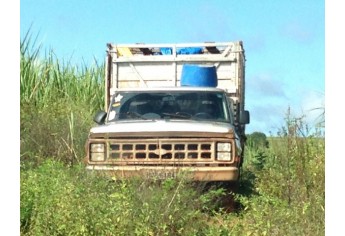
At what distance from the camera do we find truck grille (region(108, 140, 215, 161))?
810 centimetres

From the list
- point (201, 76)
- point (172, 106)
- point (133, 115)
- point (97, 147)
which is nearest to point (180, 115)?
point (172, 106)

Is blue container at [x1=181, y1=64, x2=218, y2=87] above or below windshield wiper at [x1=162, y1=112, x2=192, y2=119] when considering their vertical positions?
above

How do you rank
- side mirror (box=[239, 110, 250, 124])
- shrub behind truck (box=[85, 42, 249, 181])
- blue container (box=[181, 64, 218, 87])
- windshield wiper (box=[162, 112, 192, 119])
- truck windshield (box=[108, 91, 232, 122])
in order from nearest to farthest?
shrub behind truck (box=[85, 42, 249, 181]) → windshield wiper (box=[162, 112, 192, 119]) → truck windshield (box=[108, 91, 232, 122]) → side mirror (box=[239, 110, 250, 124]) → blue container (box=[181, 64, 218, 87])

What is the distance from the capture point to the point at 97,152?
8.30m

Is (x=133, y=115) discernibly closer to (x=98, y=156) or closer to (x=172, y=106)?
(x=172, y=106)

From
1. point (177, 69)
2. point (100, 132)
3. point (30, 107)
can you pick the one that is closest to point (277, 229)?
point (100, 132)

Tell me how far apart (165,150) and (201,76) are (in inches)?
109

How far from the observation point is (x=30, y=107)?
39.8 ft

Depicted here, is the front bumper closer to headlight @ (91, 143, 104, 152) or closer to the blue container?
headlight @ (91, 143, 104, 152)

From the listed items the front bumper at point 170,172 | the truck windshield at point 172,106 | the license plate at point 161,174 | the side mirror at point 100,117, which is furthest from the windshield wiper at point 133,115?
the license plate at point 161,174

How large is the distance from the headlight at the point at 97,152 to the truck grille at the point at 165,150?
0.14 metres

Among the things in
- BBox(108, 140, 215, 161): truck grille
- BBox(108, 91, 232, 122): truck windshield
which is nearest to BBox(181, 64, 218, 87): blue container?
BBox(108, 91, 232, 122): truck windshield

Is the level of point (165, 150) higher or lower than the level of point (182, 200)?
higher

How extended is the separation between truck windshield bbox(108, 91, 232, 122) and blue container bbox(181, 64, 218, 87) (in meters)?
1.37
